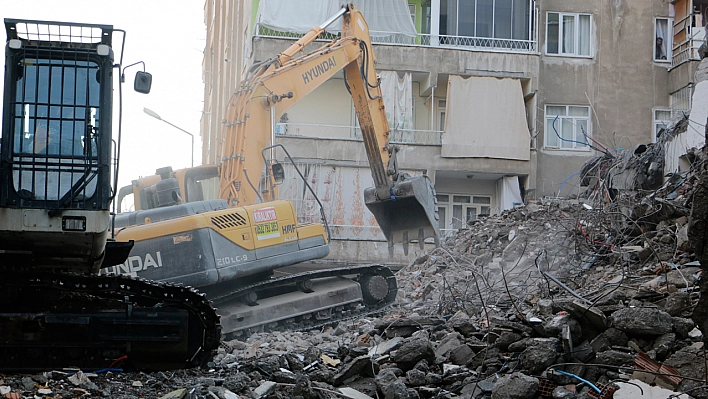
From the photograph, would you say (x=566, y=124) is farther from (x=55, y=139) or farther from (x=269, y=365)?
(x=55, y=139)

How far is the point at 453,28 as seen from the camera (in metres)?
26.6

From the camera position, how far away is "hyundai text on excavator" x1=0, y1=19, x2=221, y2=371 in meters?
7.05

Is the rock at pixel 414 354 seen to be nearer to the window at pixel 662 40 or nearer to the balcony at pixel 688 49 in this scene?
the balcony at pixel 688 49

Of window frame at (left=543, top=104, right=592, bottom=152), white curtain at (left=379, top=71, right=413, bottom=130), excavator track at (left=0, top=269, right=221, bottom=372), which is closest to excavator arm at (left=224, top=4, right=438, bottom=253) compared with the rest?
excavator track at (left=0, top=269, right=221, bottom=372)

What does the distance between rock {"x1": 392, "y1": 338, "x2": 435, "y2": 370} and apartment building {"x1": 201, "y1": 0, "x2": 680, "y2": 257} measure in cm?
1646

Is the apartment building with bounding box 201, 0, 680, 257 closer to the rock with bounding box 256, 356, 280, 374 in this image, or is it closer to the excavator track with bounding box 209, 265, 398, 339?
the excavator track with bounding box 209, 265, 398, 339

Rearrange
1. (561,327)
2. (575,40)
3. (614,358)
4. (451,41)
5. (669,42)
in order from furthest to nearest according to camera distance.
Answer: (575,40) < (669,42) < (451,41) < (561,327) < (614,358)

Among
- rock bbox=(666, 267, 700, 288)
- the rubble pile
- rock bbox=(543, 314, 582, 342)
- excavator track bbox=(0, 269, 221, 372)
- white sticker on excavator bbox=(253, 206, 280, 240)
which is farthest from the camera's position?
white sticker on excavator bbox=(253, 206, 280, 240)

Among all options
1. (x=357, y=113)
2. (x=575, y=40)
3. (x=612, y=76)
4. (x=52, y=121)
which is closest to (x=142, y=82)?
(x=52, y=121)

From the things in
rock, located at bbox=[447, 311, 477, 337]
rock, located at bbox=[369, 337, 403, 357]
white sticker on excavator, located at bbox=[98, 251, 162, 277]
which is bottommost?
rock, located at bbox=[369, 337, 403, 357]

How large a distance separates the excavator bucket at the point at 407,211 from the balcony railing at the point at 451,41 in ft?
42.8

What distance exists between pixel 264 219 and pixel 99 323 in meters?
4.41

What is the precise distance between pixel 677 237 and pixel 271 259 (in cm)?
535

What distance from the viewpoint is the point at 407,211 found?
44.6 ft
